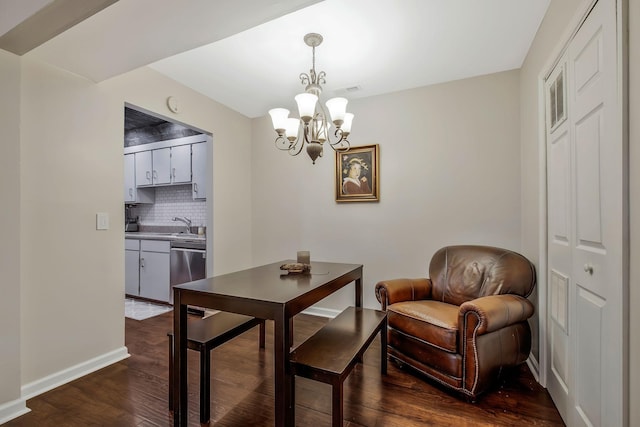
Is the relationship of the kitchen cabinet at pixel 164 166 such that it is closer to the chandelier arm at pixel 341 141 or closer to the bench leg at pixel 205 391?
the chandelier arm at pixel 341 141

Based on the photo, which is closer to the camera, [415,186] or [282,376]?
[282,376]

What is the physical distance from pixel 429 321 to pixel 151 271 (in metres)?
3.49

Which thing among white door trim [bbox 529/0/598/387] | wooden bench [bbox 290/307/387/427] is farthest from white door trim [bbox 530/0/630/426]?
wooden bench [bbox 290/307/387/427]

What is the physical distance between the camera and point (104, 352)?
237 cm

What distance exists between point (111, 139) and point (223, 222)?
1.41 m

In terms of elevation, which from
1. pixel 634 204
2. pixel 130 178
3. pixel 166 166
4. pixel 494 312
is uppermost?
pixel 166 166

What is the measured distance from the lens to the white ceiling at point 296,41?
5.34 ft

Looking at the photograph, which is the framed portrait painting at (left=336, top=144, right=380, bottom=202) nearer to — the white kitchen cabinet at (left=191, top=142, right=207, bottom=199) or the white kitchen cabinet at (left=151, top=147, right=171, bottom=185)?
the white kitchen cabinet at (left=191, top=142, right=207, bottom=199)

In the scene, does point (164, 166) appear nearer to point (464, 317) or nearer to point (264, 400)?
point (264, 400)

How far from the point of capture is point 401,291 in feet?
8.11

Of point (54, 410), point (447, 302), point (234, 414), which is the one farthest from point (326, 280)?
point (54, 410)

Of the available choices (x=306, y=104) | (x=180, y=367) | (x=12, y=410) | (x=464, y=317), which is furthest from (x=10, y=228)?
(x=464, y=317)

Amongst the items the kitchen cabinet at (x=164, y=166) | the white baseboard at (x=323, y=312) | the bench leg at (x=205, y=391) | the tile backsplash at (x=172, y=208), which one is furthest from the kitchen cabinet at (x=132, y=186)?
the bench leg at (x=205, y=391)

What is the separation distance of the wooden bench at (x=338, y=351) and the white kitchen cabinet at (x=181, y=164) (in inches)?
116
